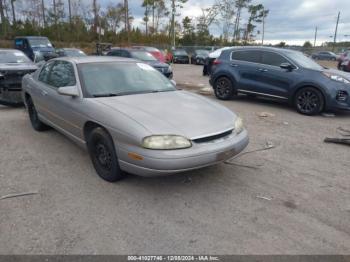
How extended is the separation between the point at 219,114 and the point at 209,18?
48.8 m

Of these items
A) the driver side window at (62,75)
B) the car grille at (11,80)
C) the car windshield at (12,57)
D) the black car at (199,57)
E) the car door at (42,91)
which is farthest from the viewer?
the black car at (199,57)

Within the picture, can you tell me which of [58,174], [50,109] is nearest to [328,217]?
[58,174]

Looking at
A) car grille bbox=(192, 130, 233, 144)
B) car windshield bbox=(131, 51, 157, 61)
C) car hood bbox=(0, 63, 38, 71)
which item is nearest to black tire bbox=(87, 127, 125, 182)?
car grille bbox=(192, 130, 233, 144)

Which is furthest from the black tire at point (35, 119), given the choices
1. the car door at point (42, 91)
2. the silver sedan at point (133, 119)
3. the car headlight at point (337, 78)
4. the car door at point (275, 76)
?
the car headlight at point (337, 78)

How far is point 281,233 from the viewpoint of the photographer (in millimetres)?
2932

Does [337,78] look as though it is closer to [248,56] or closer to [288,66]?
[288,66]

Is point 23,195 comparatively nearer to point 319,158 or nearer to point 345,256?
point 345,256

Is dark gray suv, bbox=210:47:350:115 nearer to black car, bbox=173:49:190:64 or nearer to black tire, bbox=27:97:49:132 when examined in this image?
black tire, bbox=27:97:49:132

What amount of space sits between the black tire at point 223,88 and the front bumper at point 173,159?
614 centimetres

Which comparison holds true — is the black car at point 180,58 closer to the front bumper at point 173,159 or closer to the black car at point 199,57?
the black car at point 199,57

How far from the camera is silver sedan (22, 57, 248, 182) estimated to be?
330 centimetres

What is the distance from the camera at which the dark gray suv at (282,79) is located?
7559 mm

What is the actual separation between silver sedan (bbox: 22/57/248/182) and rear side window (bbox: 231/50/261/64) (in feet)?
15.6

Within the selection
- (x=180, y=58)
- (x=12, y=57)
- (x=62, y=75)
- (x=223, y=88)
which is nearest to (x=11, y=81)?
(x=12, y=57)
